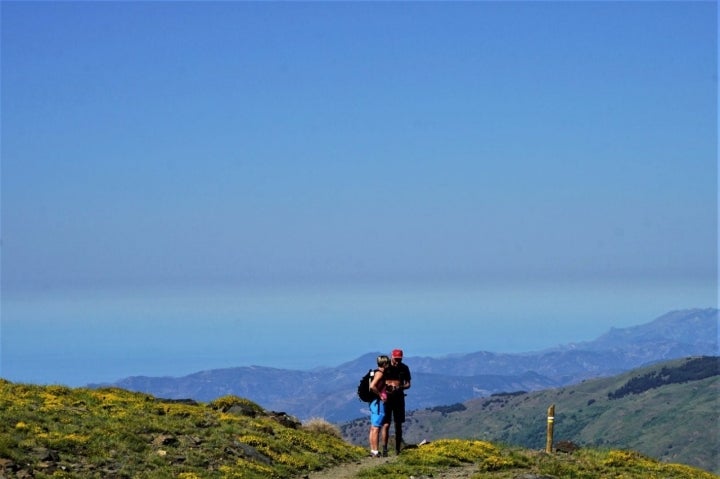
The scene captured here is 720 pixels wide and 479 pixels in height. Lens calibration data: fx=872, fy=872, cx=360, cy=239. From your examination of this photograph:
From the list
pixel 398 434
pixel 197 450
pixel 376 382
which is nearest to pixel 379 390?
pixel 376 382

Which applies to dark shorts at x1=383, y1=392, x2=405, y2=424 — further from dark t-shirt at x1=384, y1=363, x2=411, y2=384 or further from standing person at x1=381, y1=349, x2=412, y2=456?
dark t-shirt at x1=384, y1=363, x2=411, y2=384

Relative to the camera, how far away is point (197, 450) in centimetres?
2952

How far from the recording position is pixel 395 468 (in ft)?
97.8

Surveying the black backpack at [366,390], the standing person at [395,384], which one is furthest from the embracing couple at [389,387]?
the black backpack at [366,390]

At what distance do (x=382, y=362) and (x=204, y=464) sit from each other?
24.6 feet

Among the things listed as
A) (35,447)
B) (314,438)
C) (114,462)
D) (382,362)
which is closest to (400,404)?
(382,362)

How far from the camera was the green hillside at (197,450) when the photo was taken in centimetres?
2633

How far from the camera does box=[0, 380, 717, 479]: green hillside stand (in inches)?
1037

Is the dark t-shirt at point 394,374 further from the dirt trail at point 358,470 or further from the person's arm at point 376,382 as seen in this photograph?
the dirt trail at point 358,470

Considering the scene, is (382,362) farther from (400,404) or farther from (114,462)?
(114,462)

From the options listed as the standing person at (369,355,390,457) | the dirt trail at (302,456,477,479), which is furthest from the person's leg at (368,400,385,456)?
the dirt trail at (302,456,477,479)

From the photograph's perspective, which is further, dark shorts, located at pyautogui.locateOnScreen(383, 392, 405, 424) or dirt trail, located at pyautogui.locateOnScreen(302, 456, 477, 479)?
dark shorts, located at pyautogui.locateOnScreen(383, 392, 405, 424)

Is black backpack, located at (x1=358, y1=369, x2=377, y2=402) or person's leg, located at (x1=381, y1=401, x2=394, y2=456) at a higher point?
black backpack, located at (x1=358, y1=369, x2=377, y2=402)

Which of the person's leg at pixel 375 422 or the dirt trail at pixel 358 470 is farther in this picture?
the person's leg at pixel 375 422
